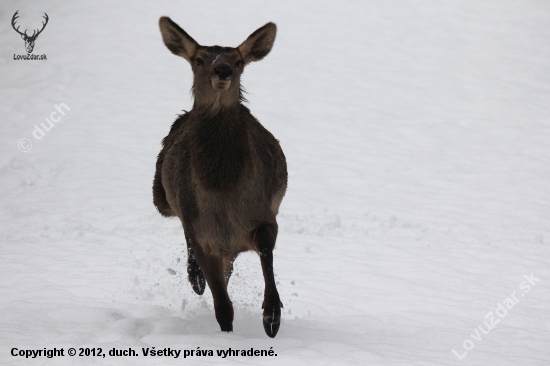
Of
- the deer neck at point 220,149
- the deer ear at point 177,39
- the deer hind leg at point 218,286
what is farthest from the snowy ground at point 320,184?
the deer ear at point 177,39

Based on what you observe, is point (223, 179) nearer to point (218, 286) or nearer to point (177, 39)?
point (218, 286)

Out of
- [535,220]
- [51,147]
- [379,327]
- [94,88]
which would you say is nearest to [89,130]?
[51,147]

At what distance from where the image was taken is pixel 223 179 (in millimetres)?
5492

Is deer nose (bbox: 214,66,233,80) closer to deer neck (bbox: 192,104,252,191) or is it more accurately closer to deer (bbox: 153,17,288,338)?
deer (bbox: 153,17,288,338)

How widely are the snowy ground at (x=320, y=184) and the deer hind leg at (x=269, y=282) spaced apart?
0.56 feet

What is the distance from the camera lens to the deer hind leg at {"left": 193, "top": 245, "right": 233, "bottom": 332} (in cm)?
565

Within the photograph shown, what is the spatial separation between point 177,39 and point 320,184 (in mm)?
8597

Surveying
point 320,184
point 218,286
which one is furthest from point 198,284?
point 320,184

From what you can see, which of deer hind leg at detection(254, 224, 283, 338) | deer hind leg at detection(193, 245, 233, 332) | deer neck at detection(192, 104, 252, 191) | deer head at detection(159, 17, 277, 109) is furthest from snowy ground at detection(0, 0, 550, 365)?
deer head at detection(159, 17, 277, 109)

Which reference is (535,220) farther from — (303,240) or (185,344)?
(185,344)

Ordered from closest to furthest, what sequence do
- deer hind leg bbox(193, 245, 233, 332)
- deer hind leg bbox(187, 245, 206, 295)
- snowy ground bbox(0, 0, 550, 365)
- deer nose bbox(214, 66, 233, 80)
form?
deer nose bbox(214, 66, 233, 80) → deer hind leg bbox(193, 245, 233, 332) → snowy ground bbox(0, 0, 550, 365) → deer hind leg bbox(187, 245, 206, 295)

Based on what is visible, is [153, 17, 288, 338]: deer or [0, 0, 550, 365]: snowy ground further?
[0, 0, 550, 365]: snowy ground

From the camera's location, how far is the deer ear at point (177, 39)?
5.83 m

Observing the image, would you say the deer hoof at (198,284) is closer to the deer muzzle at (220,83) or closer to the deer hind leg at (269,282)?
the deer hind leg at (269,282)
